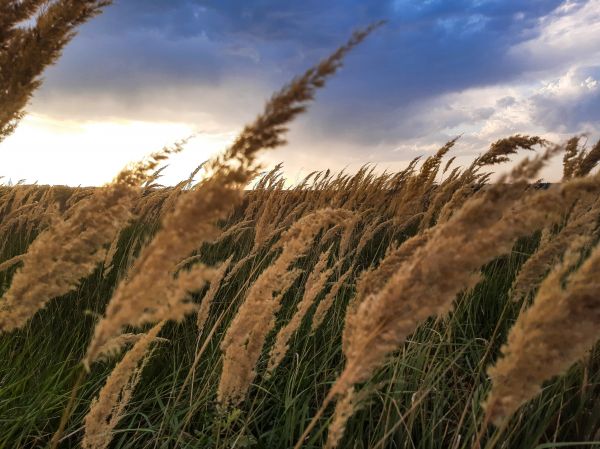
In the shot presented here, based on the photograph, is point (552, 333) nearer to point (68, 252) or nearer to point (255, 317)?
point (255, 317)

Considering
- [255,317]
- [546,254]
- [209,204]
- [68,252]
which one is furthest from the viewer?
[546,254]

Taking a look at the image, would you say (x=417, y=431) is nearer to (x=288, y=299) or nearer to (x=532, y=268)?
(x=532, y=268)

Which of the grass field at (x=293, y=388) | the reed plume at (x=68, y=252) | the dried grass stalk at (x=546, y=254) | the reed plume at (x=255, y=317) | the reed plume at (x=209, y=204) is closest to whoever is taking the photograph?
the reed plume at (x=209, y=204)

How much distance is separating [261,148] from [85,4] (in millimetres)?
960

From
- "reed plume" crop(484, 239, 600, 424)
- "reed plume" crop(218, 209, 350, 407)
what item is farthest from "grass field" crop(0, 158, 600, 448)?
"reed plume" crop(484, 239, 600, 424)

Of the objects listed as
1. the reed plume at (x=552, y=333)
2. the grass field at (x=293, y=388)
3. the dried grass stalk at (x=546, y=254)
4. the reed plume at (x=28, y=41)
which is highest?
the reed plume at (x=28, y=41)

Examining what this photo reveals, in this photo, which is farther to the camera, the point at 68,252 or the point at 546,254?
the point at 546,254

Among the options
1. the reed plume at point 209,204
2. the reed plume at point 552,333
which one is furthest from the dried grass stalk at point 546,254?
the reed plume at point 209,204

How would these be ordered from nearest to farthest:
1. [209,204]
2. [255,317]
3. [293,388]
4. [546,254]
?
[209,204]
[255,317]
[546,254]
[293,388]

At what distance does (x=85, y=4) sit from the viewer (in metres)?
1.62

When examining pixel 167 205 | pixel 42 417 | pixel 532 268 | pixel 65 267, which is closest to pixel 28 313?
pixel 65 267

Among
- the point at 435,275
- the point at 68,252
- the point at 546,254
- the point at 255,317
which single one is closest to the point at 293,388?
the point at 255,317

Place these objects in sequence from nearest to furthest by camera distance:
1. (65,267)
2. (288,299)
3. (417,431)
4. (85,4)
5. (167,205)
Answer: (65,267) < (85,4) < (417,431) < (288,299) < (167,205)

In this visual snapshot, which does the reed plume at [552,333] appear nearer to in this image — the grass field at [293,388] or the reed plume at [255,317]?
the grass field at [293,388]
